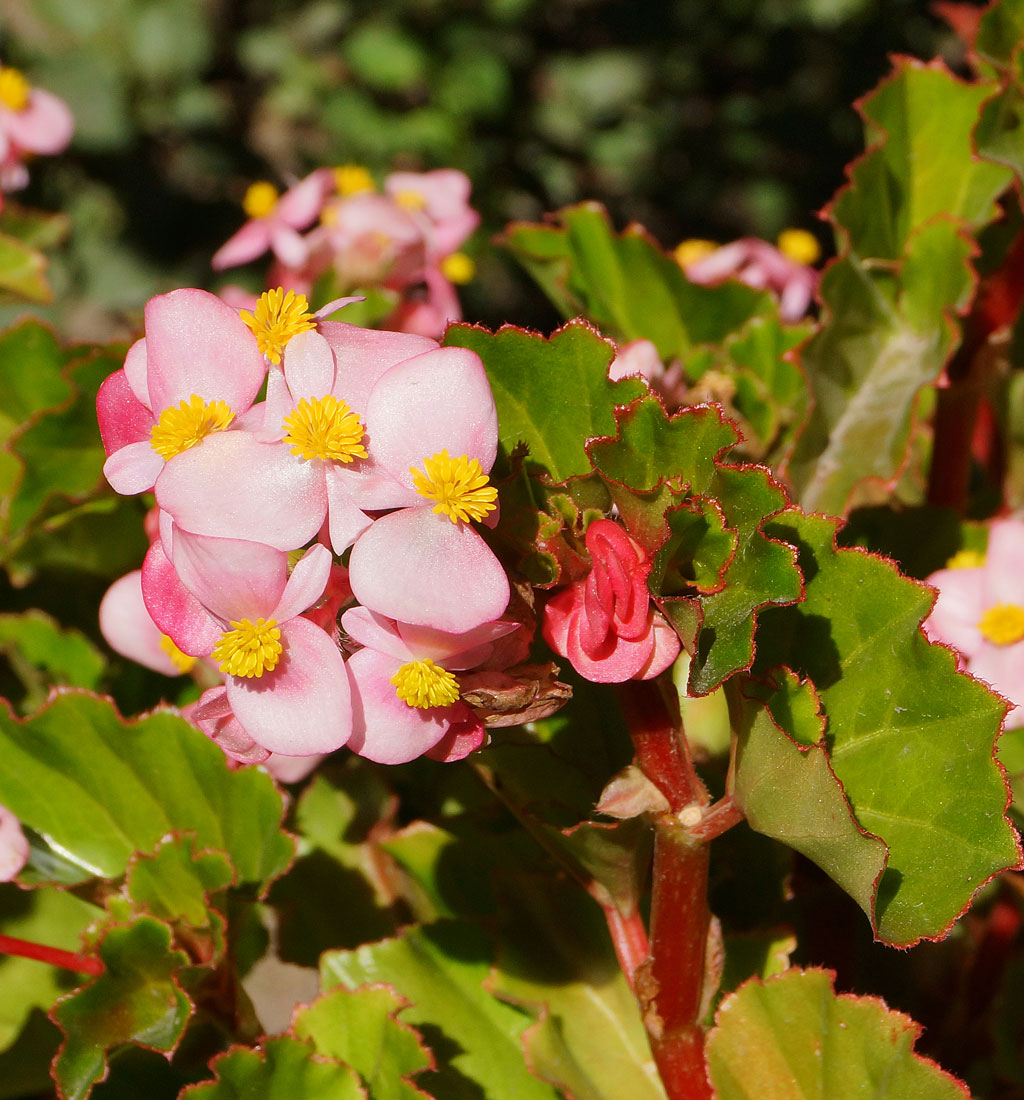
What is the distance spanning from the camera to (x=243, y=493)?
43 cm

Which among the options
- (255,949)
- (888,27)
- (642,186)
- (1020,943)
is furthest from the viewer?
(642,186)

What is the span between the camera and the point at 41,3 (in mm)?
2117

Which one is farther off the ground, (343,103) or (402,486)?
(402,486)

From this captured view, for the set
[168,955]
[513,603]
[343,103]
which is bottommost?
[343,103]

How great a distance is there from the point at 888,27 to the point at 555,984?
7.06ft

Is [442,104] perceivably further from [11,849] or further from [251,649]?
[251,649]

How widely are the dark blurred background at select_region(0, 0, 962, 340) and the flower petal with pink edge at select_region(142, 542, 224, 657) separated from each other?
1748mm

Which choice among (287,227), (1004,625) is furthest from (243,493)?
(287,227)

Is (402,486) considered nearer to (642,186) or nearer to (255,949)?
(255,949)

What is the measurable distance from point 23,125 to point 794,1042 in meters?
1.11

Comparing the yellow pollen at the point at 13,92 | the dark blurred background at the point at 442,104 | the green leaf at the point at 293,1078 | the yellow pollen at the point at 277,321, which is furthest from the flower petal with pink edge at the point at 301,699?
the dark blurred background at the point at 442,104

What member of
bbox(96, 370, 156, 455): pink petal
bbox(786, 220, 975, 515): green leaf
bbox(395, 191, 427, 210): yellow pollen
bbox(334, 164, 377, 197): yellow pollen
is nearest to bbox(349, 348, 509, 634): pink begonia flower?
bbox(96, 370, 156, 455): pink petal

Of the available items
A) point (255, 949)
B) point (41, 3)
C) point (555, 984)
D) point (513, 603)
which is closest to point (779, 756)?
point (513, 603)

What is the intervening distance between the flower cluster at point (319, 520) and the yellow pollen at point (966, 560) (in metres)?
0.44
